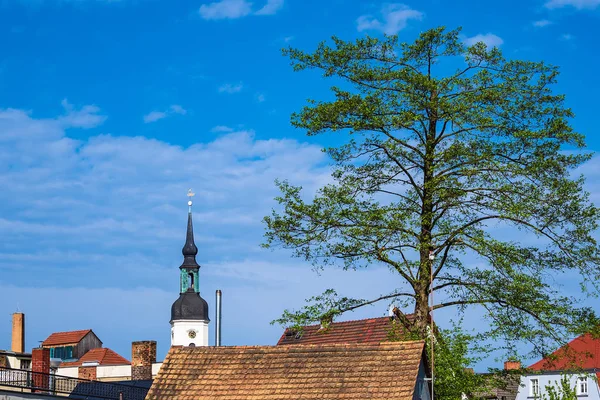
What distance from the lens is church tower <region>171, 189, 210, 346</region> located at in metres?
113

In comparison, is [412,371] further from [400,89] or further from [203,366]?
[400,89]

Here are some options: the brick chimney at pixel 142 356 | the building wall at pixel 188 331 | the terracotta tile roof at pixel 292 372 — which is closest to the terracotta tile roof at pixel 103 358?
the brick chimney at pixel 142 356

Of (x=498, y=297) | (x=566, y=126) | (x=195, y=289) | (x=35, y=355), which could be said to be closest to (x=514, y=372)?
(x=498, y=297)

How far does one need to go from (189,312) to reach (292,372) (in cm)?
8673

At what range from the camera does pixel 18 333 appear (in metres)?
63.5

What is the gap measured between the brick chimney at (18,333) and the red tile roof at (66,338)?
38.7 metres

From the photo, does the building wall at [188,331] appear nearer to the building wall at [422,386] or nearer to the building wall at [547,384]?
the building wall at [547,384]

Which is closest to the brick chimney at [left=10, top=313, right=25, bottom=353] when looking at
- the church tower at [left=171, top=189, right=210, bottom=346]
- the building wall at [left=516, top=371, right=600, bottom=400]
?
the building wall at [left=516, top=371, right=600, bottom=400]

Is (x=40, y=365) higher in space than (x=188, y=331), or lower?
lower

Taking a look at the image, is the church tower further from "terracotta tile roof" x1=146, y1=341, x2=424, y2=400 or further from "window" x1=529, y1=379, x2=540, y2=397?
"terracotta tile roof" x1=146, y1=341, x2=424, y2=400

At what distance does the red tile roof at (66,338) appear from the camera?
103 metres

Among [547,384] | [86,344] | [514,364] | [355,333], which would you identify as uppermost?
[86,344]

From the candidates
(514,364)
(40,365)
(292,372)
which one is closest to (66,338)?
(514,364)

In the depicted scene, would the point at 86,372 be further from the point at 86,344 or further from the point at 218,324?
the point at 86,344
